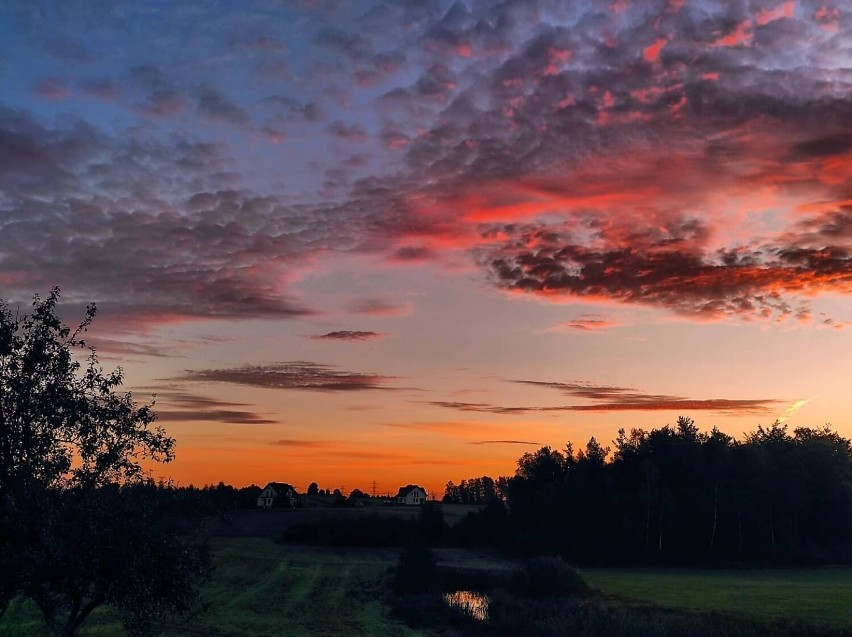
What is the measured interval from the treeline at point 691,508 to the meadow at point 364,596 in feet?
49.7

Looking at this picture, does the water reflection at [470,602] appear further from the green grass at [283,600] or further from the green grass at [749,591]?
the green grass at [749,591]

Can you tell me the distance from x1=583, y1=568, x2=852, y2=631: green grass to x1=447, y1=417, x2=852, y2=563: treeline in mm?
16620

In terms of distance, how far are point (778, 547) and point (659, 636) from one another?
7462cm

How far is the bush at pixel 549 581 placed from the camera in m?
65.2

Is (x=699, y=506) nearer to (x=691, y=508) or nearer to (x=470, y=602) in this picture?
(x=691, y=508)

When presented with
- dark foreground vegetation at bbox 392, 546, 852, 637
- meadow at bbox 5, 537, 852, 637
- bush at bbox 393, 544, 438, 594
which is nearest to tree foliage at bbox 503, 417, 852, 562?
meadow at bbox 5, 537, 852, 637

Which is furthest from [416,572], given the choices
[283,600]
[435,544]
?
[435,544]

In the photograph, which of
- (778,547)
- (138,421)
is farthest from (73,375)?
(778,547)

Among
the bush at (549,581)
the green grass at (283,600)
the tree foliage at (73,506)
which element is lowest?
the green grass at (283,600)

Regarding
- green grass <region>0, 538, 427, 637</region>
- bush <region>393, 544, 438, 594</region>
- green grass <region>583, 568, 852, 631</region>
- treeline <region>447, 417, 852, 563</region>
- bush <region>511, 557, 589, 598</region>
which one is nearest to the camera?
green grass <region>0, 538, 427, 637</region>

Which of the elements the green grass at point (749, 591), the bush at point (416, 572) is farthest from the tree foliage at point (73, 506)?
the bush at point (416, 572)

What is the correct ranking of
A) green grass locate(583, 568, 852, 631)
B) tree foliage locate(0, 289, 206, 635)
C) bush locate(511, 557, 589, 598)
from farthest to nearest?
bush locate(511, 557, 589, 598) < green grass locate(583, 568, 852, 631) < tree foliage locate(0, 289, 206, 635)

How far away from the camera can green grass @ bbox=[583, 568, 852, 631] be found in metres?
50.5

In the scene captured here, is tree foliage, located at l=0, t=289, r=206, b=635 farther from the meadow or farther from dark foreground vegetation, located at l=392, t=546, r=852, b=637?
dark foreground vegetation, located at l=392, t=546, r=852, b=637
